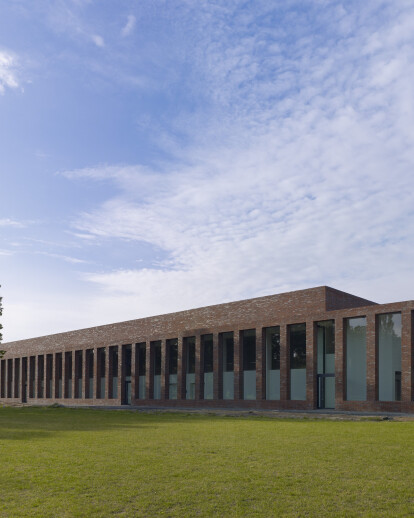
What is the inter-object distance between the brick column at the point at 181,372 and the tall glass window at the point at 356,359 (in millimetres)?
16475

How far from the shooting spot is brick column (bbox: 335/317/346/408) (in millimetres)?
Answer: 37969

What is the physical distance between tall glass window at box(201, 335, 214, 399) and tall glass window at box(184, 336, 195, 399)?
1.55 meters

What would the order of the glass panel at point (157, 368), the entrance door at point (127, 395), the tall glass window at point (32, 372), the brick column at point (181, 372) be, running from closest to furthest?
1. the brick column at point (181, 372)
2. the glass panel at point (157, 368)
3. the entrance door at point (127, 395)
4. the tall glass window at point (32, 372)

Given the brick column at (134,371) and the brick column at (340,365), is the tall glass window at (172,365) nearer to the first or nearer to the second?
the brick column at (134,371)

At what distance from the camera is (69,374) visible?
6788 centimetres

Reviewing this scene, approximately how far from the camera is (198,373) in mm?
48688

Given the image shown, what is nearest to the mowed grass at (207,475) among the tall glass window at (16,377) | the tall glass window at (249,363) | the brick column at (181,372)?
the tall glass window at (249,363)

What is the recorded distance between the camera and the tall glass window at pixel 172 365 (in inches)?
2040

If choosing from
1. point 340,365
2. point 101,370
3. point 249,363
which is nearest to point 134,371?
point 101,370

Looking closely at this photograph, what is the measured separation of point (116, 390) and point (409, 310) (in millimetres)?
33347

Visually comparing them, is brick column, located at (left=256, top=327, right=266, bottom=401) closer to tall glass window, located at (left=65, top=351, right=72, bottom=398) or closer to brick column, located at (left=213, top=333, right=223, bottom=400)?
brick column, located at (left=213, top=333, right=223, bottom=400)

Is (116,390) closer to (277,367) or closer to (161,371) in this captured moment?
(161,371)

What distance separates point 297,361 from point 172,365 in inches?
572

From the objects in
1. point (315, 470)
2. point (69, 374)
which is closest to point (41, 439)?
point (315, 470)
